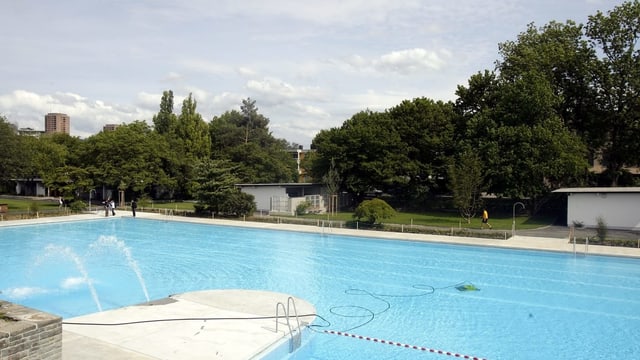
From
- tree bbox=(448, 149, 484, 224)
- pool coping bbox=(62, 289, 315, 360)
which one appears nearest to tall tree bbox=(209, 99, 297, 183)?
tree bbox=(448, 149, 484, 224)

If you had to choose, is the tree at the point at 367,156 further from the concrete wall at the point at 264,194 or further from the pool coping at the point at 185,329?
the pool coping at the point at 185,329

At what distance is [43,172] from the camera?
52.4 metres

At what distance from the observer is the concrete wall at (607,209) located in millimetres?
31734

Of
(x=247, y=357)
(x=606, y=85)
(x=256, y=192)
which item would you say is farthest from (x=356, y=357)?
(x=606, y=85)

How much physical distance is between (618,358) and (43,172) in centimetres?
5562

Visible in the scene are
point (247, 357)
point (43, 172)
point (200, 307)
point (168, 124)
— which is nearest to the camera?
point (247, 357)

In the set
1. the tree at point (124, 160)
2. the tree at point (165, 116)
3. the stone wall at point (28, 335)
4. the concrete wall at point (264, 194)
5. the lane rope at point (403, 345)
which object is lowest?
the lane rope at point (403, 345)

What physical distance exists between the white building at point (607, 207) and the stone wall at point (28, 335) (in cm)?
3361

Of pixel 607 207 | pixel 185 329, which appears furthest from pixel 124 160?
pixel 607 207

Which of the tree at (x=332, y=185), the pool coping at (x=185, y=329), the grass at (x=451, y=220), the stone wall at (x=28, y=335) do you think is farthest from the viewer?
the tree at (x=332, y=185)

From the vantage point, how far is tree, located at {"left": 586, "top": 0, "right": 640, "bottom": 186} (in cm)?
4025

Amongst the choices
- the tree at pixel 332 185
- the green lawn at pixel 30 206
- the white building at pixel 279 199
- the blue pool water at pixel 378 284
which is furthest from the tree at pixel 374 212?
the green lawn at pixel 30 206

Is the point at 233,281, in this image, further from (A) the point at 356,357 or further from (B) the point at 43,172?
(B) the point at 43,172

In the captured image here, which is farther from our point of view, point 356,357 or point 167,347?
point 356,357
